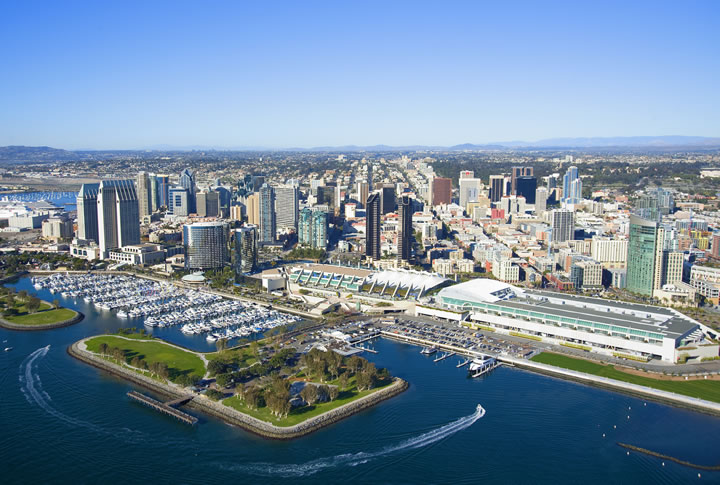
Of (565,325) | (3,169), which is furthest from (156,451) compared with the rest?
(3,169)

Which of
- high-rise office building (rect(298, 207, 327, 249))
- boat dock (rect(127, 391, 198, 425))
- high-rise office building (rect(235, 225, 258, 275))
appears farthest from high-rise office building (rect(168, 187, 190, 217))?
boat dock (rect(127, 391, 198, 425))

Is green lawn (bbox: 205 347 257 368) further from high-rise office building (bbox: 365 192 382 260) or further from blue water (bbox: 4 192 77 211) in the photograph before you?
blue water (bbox: 4 192 77 211)

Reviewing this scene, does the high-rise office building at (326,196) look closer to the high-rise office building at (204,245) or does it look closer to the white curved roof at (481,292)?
the high-rise office building at (204,245)

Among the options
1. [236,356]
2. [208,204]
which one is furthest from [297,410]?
[208,204]

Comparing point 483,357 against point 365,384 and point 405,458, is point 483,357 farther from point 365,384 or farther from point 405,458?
point 405,458

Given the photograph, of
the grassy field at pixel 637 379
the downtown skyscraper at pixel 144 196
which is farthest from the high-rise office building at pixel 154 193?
the grassy field at pixel 637 379
